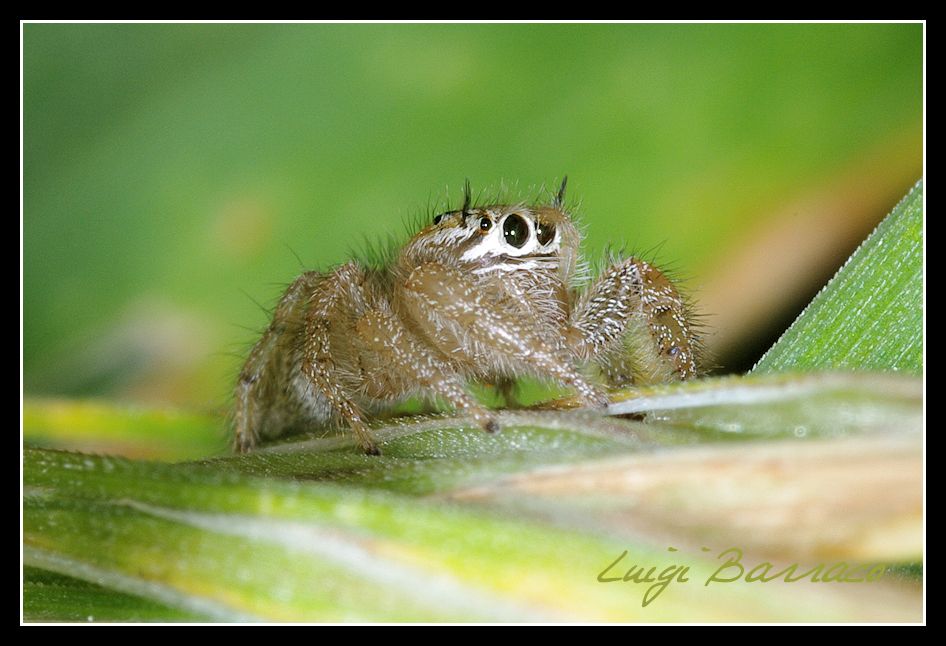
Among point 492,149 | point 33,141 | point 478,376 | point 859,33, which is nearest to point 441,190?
point 492,149

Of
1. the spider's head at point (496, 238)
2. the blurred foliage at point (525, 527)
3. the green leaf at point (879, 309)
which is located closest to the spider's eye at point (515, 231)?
the spider's head at point (496, 238)

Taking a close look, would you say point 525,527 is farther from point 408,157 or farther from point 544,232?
point 408,157

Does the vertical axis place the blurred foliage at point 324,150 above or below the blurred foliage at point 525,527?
above

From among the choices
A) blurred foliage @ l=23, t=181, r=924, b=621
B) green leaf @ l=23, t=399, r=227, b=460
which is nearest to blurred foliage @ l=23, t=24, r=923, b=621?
green leaf @ l=23, t=399, r=227, b=460

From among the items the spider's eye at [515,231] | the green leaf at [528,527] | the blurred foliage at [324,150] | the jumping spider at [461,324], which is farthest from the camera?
the blurred foliage at [324,150]

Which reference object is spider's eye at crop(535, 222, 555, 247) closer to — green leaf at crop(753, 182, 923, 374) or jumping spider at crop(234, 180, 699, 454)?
jumping spider at crop(234, 180, 699, 454)

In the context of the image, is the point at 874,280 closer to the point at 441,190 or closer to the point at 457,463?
the point at 457,463

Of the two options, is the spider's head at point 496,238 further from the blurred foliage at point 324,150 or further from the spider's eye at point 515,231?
the blurred foliage at point 324,150

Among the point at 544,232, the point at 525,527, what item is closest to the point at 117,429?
the point at 544,232
